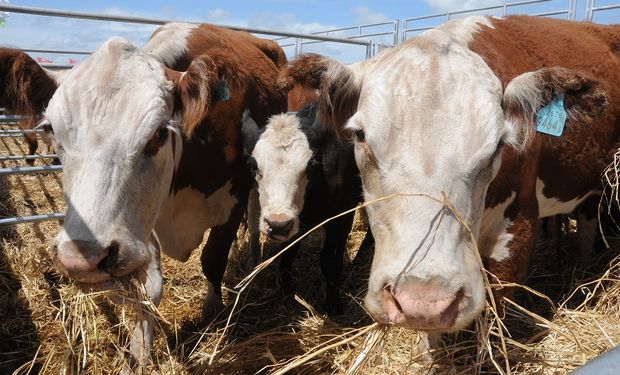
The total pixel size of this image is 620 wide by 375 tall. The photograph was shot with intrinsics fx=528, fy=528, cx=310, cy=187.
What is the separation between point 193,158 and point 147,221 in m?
0.94

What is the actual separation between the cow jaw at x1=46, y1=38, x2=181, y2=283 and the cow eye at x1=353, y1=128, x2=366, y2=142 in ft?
3.17

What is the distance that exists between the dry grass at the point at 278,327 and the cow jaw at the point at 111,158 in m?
0.32

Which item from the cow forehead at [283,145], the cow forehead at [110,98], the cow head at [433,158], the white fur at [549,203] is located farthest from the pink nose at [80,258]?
the white fur at [549,203]

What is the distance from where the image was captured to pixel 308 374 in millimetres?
2840

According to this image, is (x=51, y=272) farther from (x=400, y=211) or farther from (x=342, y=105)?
(x=400, y=211)

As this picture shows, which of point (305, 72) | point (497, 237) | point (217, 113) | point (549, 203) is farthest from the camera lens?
point (217, 113)

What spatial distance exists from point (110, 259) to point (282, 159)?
170cm

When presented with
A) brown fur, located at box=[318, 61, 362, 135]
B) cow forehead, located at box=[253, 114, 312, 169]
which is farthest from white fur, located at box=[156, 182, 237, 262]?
brown fur, located at box=[318, 61, 362, 135]

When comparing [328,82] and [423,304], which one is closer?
[423,304]

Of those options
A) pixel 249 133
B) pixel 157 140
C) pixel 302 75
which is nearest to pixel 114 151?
pixel 157 140

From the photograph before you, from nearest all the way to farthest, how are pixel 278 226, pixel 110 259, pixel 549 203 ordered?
pixel 110 259
pixel 278 226
pixel 549 203

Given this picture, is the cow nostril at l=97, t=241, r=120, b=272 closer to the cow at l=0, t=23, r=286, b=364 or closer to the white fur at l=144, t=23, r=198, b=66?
the cow at l=0, t=23, r=286, b=364

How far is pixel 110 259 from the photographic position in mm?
2215

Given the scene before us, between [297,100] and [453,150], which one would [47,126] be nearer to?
[453,150]
